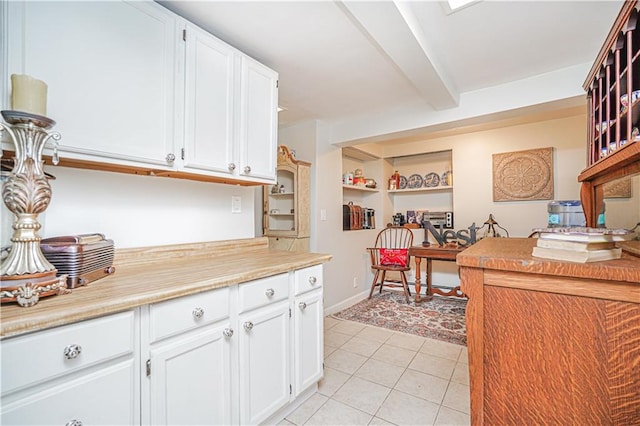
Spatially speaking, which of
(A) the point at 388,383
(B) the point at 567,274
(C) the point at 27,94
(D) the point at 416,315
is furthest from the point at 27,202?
(D) the point at 416,315

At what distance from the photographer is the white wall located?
1.35 m

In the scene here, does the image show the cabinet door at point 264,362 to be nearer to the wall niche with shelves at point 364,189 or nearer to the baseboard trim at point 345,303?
the baseboard trim at point 345,303

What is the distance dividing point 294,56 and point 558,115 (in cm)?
325

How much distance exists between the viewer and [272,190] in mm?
3432

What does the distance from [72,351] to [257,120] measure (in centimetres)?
148

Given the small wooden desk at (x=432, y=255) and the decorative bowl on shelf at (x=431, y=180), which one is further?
the decorative bowl on shelf at (x=431, y=180)

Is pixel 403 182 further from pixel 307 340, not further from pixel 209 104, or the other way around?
pixel 209 104

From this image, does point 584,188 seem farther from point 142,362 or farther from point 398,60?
point 142,362

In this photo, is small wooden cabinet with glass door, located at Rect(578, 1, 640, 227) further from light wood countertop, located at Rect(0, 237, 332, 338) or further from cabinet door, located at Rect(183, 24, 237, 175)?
cabinet door, located at Rect(183, 24, 237, 175)

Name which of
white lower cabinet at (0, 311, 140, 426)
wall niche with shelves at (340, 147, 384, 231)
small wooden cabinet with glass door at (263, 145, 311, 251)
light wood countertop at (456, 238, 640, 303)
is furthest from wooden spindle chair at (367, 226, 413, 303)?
white lower cabinet at (0, 311, 140, 426)

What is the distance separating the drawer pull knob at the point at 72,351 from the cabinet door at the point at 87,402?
0.08 metres

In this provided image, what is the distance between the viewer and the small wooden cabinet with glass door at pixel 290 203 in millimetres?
3119

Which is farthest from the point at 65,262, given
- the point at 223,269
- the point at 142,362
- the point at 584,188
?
the point at 584,188

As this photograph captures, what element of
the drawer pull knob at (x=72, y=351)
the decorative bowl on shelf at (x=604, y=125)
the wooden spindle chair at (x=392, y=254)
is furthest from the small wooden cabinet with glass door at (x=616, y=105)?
the wooden spindle chair at (x=392, y=254)
